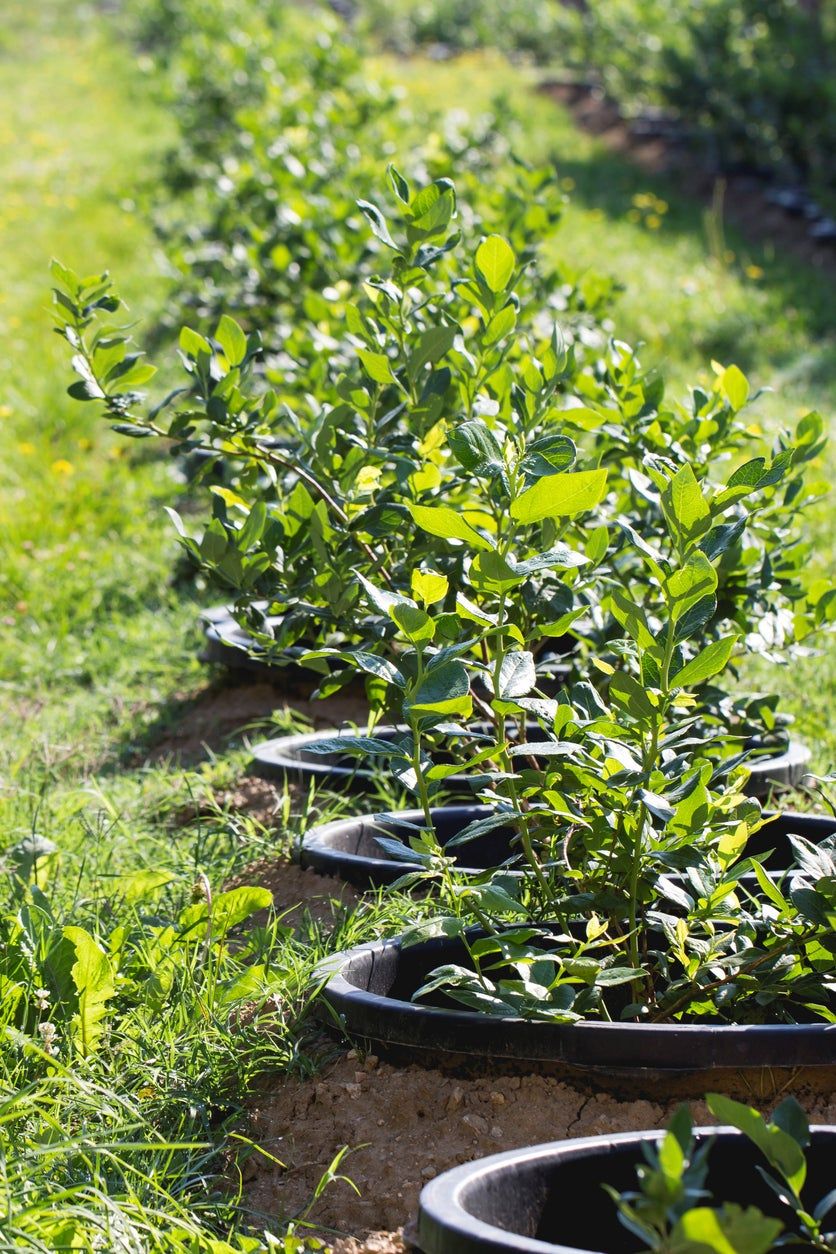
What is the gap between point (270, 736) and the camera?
3.09m

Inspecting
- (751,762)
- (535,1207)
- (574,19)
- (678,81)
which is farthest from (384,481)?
(574,19)

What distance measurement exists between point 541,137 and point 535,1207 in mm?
12260

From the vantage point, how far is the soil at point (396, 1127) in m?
1.56

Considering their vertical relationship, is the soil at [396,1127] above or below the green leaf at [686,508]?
below

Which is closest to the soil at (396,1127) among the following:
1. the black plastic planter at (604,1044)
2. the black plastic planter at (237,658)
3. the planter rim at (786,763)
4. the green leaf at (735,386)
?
the black plastic planter at (604,1044)

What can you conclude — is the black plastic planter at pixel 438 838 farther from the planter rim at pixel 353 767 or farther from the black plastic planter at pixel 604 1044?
the black plastic planter at pixel 604 1044

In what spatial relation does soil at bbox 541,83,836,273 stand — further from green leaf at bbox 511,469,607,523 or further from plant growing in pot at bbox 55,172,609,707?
green leaf at bbox 511,469,607,523

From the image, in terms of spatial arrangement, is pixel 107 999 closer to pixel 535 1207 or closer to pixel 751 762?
pixel 535 1207

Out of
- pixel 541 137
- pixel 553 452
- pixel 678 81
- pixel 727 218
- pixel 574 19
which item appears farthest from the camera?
pixel 574 19

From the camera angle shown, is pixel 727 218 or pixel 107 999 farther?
pixel 727 218

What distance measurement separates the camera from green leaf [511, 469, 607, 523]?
5.11ft

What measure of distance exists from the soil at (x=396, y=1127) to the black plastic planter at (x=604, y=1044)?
0.11 feet

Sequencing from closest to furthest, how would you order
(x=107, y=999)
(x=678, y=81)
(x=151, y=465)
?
(x=107, y=999) < (x=151, y=465) < (x=678, y=81)

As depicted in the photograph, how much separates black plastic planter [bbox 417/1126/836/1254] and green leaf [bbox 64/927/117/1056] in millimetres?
594
